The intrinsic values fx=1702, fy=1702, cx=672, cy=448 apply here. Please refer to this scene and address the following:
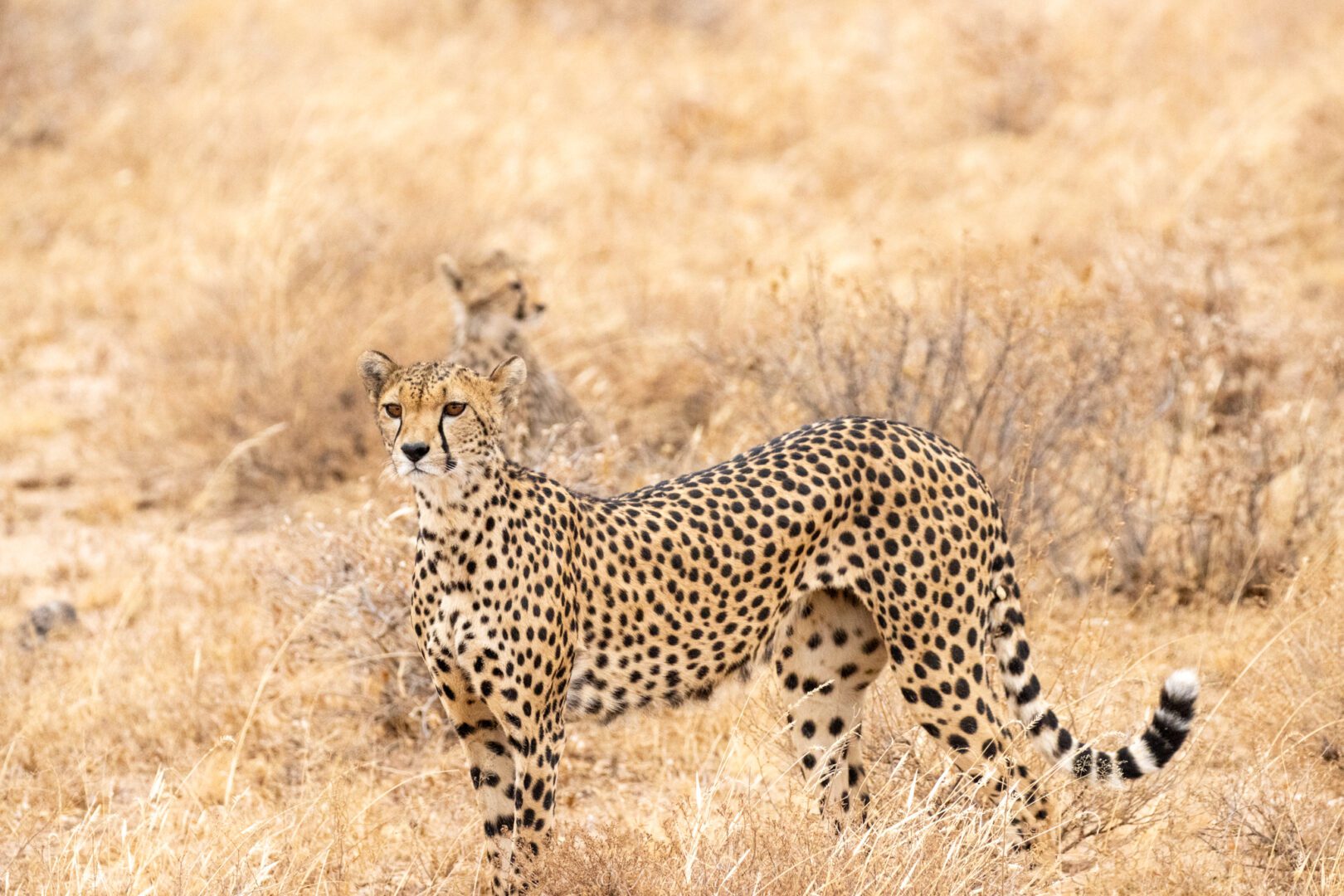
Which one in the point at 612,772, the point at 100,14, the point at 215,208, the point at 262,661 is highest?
the point at 100,14

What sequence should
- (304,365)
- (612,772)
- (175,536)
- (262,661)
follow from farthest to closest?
1. (304,365)
2. (175,536)
3. (262,661)
4. (612,772)

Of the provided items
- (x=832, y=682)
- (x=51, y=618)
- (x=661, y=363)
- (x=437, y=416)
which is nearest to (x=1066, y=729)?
(x=832, y=682)

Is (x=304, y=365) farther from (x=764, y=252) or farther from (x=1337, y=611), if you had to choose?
(x=1337, y=611)

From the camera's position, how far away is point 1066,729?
10.9ft

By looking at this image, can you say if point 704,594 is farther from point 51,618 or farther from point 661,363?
point 661,363

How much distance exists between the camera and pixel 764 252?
788 centimetres

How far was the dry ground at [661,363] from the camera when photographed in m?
3.63

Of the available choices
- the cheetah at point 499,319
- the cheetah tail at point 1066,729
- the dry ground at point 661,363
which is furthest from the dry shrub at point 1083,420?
the cheetah tail at point 1066,729

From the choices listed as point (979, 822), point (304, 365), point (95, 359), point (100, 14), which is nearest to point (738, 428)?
point (304, 365)

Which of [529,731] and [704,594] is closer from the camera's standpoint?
[529,731]

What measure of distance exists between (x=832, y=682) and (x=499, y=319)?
2.32m

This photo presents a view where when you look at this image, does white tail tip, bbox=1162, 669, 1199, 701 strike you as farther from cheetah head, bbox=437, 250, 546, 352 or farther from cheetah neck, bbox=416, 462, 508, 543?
cheetah head, bbox=437, 250, 546, 352

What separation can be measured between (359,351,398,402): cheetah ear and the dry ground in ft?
2.83

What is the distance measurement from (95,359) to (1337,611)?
5113mm
